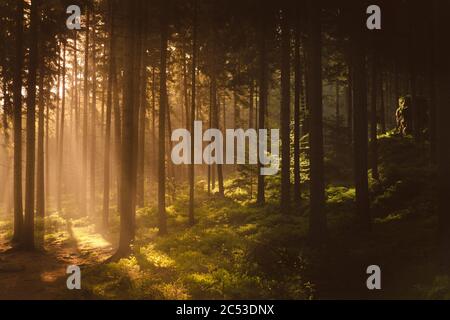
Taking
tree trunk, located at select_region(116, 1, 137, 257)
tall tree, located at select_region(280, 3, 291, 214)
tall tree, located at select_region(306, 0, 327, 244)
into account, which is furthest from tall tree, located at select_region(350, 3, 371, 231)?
tree trunk, located at select_region(116, 1, 137, 257)

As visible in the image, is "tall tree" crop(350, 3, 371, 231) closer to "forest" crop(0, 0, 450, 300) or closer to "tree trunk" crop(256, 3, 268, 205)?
"forest" crop(0, 0, 450, 300)

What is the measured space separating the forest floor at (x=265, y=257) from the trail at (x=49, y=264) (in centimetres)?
3

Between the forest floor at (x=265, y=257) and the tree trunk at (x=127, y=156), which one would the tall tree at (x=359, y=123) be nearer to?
the forest floor at (x=265, y=257)

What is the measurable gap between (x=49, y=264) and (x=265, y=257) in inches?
294

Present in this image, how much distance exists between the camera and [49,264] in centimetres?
1380

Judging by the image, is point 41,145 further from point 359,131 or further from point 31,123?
point 359,131

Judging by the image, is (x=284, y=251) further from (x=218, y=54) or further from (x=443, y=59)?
(x=218, y=54)

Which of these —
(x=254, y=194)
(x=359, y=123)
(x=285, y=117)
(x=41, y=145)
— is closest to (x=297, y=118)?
(x=285, y=117)

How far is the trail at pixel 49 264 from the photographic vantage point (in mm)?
10328

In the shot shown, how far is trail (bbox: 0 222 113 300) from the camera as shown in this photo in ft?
33.9

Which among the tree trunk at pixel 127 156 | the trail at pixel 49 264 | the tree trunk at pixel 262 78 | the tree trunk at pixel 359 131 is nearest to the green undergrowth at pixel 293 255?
the tree trunk at pixel 127 156

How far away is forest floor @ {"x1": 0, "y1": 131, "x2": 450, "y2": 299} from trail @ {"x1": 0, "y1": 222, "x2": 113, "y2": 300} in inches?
1.2

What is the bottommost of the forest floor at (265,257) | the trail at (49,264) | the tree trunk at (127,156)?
the trail at (49,264)

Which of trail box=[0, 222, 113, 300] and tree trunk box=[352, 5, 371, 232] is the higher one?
tree trunk box=[352, 5, 371, 232]
